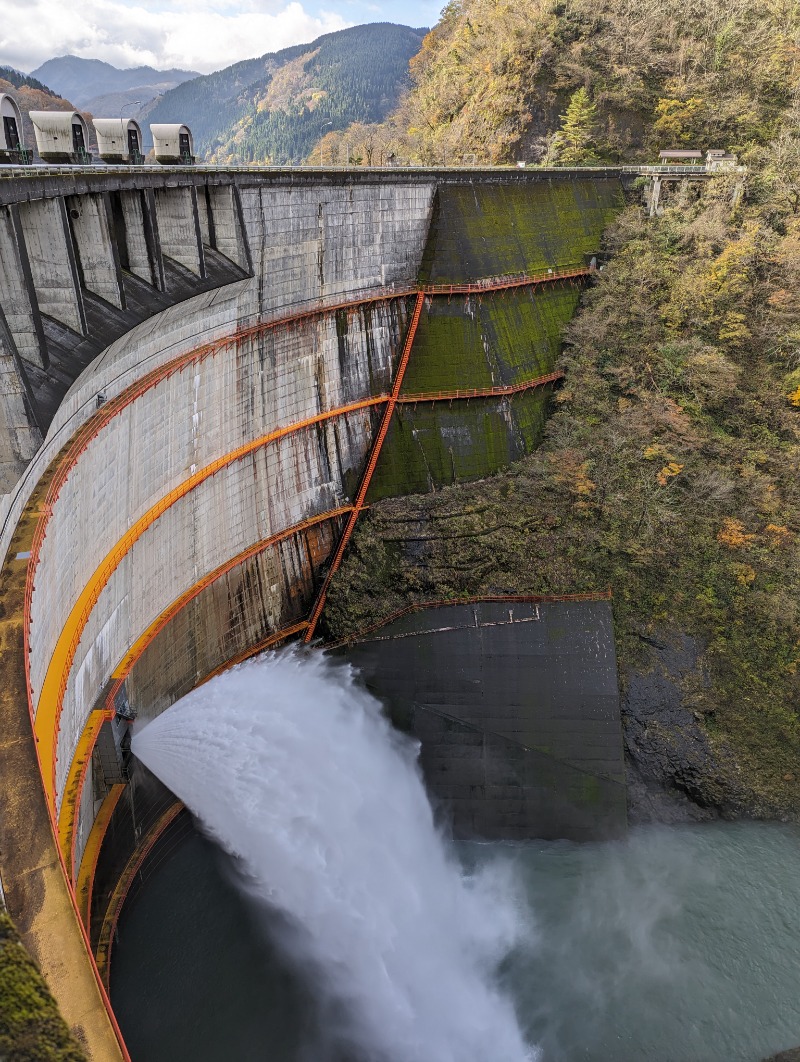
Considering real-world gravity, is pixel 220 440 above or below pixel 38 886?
above

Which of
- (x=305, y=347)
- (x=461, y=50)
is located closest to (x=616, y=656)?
(x=305, y=347)

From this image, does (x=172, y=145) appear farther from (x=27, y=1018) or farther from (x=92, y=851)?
(x=27, y=1018)

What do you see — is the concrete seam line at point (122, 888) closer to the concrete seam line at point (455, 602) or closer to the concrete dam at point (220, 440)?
the concrete dam at point (220, 440)

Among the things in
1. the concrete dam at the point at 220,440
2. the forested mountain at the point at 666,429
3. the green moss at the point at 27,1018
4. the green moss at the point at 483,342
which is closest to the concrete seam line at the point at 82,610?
the concrete dam at the point at 220,440

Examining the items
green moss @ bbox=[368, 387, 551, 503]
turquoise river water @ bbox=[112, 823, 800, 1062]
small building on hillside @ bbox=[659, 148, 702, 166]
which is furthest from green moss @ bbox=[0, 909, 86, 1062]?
small building on hillside @ bbox=[659, 148, 702, 166]

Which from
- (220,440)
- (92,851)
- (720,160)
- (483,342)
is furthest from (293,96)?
(92,851)

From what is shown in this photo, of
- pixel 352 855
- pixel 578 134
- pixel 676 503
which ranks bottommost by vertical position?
pixel 352 855
